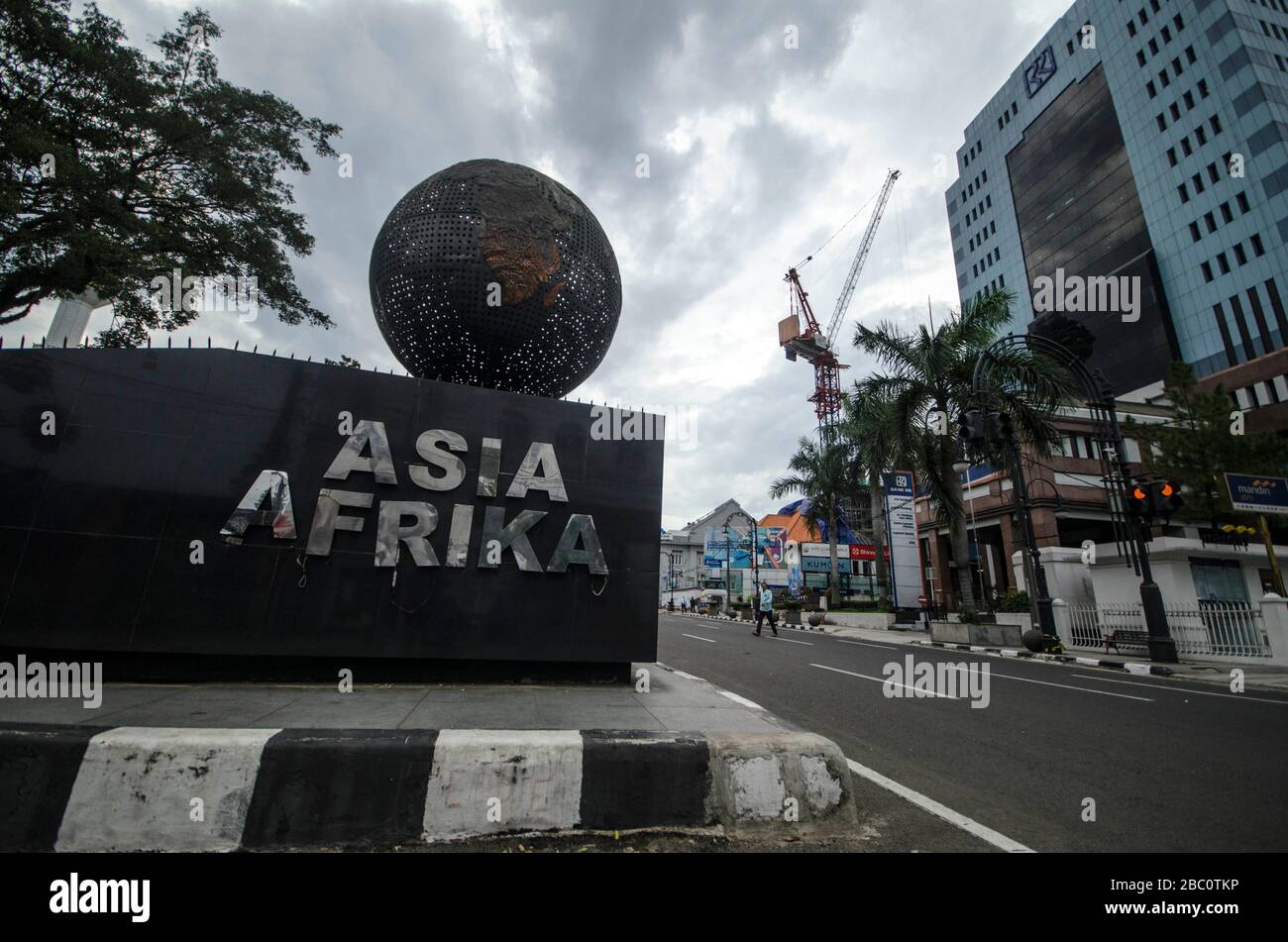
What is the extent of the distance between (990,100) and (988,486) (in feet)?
246

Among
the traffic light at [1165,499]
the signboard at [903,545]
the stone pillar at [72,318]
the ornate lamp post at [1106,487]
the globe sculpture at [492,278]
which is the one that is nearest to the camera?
the globe sculpture at [492,278]

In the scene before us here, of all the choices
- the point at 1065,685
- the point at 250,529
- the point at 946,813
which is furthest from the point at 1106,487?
the point at 250,529

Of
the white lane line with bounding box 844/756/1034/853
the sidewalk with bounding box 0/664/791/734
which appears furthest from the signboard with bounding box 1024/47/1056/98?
the sidewalk with bounding box 0/664/791/734

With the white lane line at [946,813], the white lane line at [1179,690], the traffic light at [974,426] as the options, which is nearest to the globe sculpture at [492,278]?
the white lane line at [946,813]

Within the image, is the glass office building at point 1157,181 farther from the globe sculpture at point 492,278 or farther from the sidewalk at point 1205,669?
the globe sculpture at point 492,278

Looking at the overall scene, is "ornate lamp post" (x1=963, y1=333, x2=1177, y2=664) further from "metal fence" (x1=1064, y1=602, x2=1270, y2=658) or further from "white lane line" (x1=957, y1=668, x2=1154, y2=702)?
"white lane line" (x1=957, y1=668, x2=1154, y2=702)

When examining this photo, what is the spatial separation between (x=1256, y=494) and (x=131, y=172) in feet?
87.3

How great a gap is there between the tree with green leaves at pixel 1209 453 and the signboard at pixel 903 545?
7627mm

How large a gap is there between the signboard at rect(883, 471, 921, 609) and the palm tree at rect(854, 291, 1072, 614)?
5.07 metres

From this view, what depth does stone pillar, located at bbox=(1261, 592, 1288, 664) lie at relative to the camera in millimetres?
11422

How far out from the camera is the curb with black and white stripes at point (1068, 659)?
10422 millimetres

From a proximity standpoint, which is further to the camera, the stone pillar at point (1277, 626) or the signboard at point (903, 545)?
the signboard at point (903, 545)
